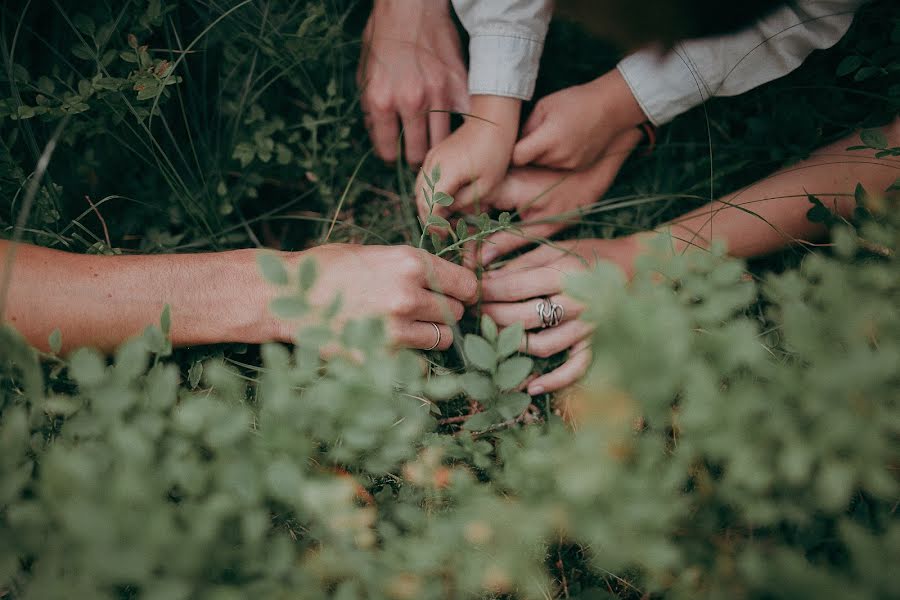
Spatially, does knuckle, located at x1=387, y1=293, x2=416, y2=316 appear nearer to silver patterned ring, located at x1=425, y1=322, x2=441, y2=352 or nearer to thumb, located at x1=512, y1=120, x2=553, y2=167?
silver patterned ring, located at x1=425, y1=322, x2=441, y2=352

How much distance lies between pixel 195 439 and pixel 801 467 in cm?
85

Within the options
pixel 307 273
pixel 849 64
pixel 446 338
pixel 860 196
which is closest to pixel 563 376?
pixel 446 338

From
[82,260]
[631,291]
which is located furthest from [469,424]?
[82,260]

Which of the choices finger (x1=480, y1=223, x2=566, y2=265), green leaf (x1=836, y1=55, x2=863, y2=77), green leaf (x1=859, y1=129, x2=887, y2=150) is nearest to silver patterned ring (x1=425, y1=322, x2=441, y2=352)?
finger (x1=480, y1=223, x2=566, y2=265)

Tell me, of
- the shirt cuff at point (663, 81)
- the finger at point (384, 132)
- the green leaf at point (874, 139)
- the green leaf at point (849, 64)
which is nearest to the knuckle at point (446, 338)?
the finger at point (384, 132)

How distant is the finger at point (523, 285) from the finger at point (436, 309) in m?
0.16

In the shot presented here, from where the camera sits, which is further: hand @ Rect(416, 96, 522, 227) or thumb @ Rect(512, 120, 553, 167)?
thumb @ Rect(512, 120, 553, 167)

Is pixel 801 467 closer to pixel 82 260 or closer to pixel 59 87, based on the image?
pixel 82 260

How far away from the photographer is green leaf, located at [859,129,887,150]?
4.48 feet

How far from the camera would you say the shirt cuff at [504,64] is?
5.18 ft

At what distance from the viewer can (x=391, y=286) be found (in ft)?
4.24

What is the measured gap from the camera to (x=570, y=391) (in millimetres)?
1506

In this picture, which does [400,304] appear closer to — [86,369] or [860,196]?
[86,369]

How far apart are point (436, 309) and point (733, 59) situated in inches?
46.5
